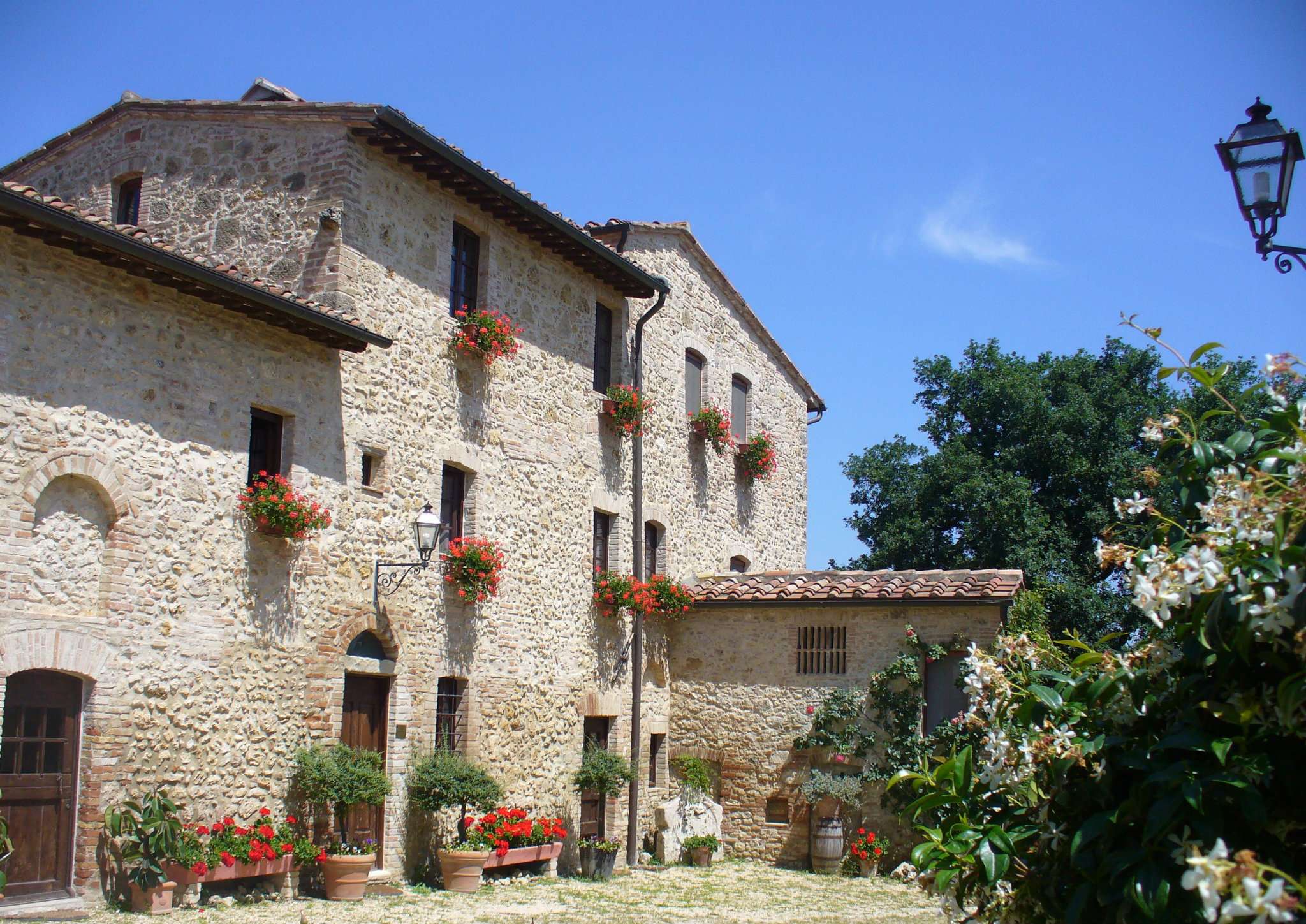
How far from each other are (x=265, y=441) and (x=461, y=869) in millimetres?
4729

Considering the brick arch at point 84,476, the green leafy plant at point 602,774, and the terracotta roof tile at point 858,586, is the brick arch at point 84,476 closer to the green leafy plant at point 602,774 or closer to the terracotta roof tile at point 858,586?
the green leafy plant at point 602,774

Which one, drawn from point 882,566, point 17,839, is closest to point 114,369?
point 17,839

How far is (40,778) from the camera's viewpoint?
9.34 meters

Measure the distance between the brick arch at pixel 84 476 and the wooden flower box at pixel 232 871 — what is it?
9.37 ft

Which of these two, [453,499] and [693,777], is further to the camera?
[693,777]

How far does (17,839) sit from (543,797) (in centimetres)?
670

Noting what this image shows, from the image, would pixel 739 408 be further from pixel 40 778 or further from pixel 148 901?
pixel 40 778

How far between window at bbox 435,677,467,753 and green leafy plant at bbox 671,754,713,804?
14.2 feet

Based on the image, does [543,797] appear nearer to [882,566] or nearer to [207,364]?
[207,364]

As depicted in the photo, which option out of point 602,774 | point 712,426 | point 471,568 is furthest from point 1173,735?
point 712,426

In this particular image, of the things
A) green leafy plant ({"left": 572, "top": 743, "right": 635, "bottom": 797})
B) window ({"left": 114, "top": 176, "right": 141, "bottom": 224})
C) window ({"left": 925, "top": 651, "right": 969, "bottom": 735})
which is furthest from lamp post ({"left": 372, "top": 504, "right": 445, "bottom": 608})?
window ({"left": 925, "top": 651, "right": 969, "bottom": 735})

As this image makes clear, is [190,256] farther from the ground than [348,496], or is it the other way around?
[190,256]

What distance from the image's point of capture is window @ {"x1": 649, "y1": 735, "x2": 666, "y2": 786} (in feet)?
55.9

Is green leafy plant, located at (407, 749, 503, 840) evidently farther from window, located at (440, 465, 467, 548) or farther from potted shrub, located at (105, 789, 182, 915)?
potted shrub, located at (105, 789, 182, 915)
